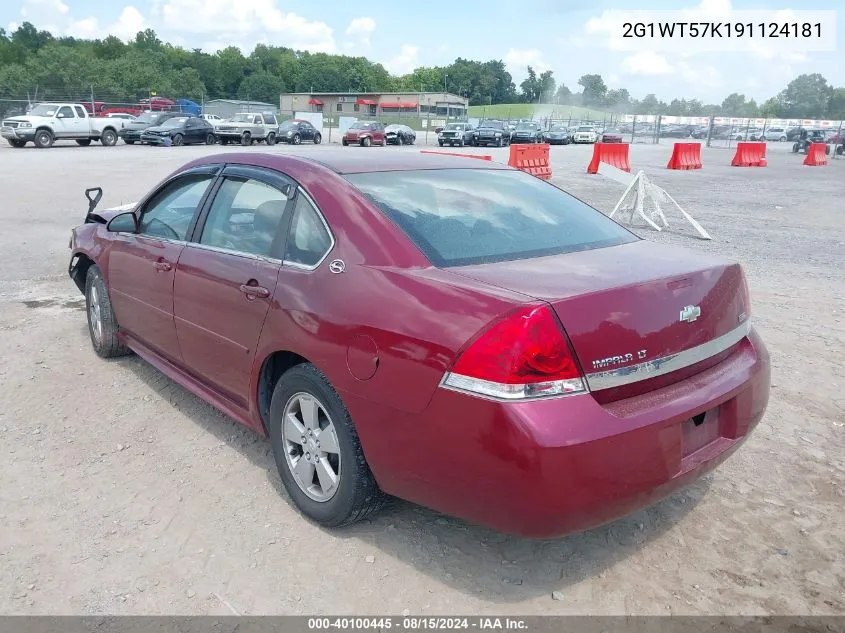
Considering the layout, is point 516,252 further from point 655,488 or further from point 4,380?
point 4,380

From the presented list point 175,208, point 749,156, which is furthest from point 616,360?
point 749,156

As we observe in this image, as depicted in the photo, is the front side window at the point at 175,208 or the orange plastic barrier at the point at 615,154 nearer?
the front side window at the point at 175,208

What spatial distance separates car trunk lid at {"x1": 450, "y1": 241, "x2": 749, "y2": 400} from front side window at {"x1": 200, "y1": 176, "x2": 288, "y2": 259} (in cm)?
110

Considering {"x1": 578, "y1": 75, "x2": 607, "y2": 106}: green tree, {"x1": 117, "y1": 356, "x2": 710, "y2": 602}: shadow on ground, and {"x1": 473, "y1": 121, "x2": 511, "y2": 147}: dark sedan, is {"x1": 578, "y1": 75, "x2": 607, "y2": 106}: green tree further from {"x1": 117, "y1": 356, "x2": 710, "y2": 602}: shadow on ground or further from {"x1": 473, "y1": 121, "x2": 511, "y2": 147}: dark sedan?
{"x1": 117, "y1": 356, "x2": 710, "y2": 602}: shadow on ground

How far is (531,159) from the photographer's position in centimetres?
1883

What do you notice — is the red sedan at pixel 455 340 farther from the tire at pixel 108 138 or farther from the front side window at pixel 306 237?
the tire at pixel 108 138

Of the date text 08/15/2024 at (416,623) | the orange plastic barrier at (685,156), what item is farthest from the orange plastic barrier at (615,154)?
the date text 08/15/2024 at (416,623)

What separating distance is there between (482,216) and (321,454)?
1.32 m

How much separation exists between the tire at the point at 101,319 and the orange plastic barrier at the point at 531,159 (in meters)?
14.2

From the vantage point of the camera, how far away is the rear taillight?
2363 mm

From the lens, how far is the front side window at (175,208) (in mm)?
4051

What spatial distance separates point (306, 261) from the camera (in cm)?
311

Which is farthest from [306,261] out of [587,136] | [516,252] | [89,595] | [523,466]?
[587,136]

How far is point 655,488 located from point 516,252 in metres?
1.12
